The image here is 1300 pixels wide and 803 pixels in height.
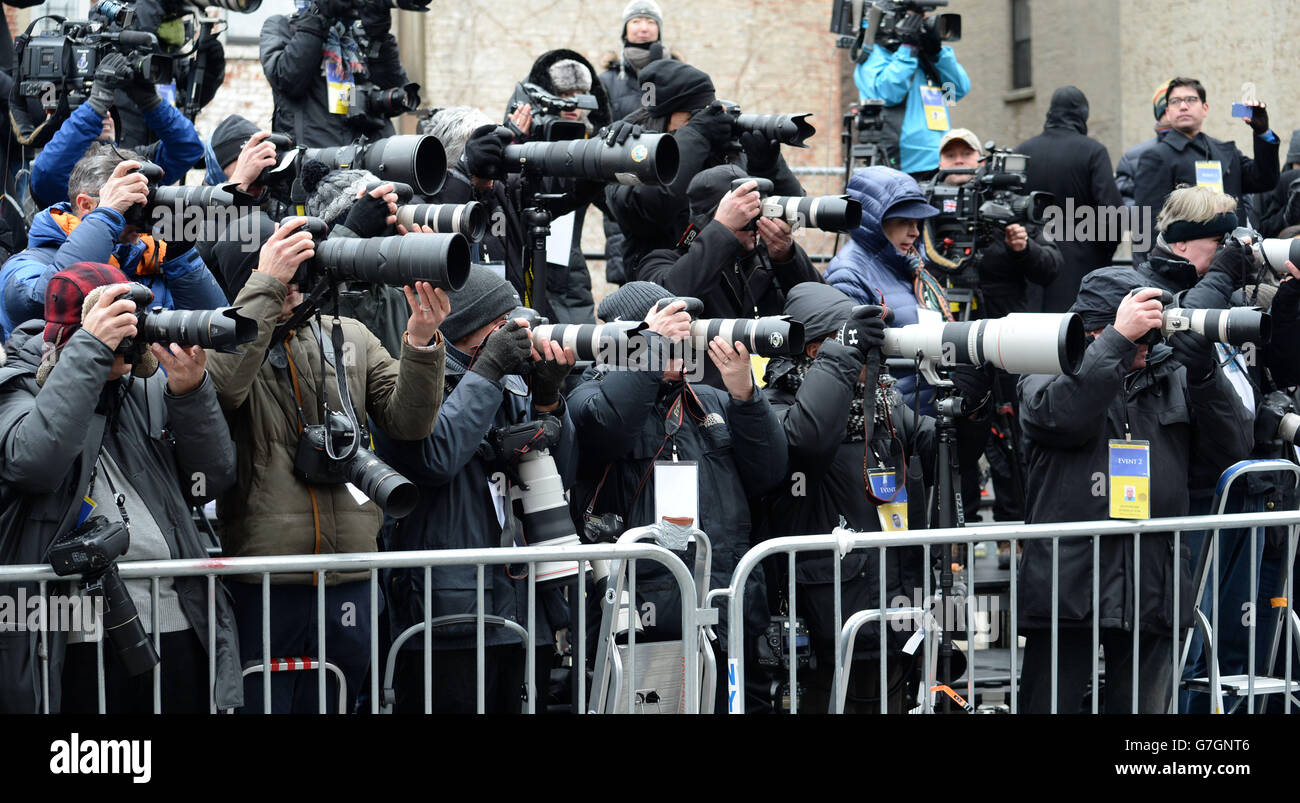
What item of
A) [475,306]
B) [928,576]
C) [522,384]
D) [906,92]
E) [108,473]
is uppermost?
[906,92]

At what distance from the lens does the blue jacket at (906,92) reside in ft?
27.5

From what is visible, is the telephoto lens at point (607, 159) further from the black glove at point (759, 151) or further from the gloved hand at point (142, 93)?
the gloved hand at point (142, 93)

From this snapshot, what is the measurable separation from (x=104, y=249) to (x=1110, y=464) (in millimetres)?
3215

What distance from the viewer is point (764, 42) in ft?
37.4

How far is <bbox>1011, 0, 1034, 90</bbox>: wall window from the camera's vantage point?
1538cm

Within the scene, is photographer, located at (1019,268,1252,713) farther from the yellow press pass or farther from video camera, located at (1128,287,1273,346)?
video camera, located at (1128,287,1273,346)

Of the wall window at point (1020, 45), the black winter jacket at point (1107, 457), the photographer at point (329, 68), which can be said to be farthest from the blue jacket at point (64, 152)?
the wall window at point (1020, 45)

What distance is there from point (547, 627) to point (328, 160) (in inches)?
58.9

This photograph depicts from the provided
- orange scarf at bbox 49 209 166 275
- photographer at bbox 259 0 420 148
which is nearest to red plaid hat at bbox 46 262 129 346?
orange scarf at bbox 49 209 166 275

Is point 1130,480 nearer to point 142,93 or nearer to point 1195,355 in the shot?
point 1195,355

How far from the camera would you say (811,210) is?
550 cm

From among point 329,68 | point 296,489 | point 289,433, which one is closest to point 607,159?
point 289,433

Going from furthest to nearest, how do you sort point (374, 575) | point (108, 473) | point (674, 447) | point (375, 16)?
point (375, 16)
point (674, 447)
point (108, 473)
point (374, 575)
